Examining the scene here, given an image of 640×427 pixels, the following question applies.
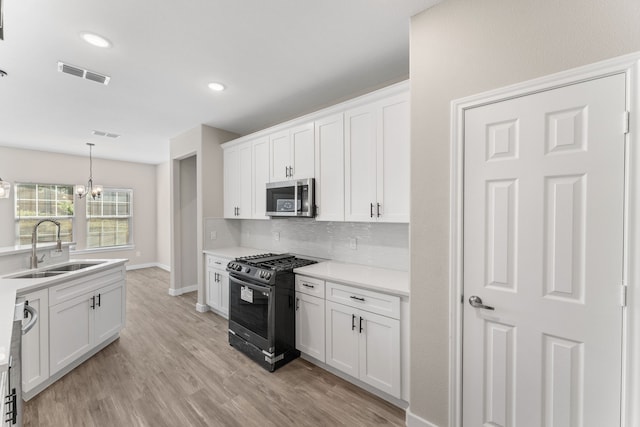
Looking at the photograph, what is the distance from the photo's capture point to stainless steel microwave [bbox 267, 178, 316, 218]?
9.82 feet

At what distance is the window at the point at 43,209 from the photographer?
544cm

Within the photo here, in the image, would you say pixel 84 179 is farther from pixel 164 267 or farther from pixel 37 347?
pixel 37 347

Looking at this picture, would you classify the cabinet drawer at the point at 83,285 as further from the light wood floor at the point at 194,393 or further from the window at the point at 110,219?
the window at the point at 110,219

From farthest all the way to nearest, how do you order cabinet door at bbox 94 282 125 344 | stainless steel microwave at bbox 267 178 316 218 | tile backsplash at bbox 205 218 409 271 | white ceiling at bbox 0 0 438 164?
stainless steel microwave at bbox 267 178 316 218
cabinet door at bbox 94 282 125 344
tile backsplash at bbox 205 218 409 271
white ceiling at bbox 0 0 438 164

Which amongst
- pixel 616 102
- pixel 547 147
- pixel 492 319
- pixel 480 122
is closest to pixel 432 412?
pixel 492 319

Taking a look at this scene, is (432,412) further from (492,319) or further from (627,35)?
(627,35)

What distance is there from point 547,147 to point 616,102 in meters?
0.30

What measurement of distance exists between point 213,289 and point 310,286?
6.71 feet

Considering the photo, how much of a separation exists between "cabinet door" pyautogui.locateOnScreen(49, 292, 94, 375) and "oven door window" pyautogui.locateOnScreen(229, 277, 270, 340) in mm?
1368

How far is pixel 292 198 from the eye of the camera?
3168 mm

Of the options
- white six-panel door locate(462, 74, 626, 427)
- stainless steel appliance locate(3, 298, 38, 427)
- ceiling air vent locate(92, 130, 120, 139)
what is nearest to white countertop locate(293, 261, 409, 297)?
white six-panel door locate(462, 74, 626, 427)

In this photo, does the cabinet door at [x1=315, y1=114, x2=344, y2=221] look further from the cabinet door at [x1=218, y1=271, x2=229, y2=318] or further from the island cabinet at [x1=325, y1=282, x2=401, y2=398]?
the cabinet door at [x1=218, y1=271, x2=229, y2=318]

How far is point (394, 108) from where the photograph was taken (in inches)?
92.1

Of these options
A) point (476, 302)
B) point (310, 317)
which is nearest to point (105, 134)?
point (310, 317)
